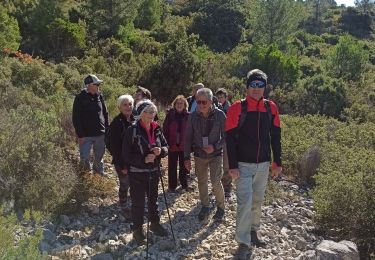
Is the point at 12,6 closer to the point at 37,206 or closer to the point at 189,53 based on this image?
the point at 189,53

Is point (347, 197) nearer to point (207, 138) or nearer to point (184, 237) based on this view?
point (207, 138)

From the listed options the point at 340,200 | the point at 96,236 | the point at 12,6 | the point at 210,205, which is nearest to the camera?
the point at 96,236

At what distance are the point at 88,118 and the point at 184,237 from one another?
89.0 inches

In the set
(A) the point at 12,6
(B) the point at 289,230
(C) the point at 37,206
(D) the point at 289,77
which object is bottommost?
(B) the point at 289,230

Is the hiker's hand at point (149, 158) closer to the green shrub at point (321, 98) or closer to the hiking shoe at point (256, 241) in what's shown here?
the hiking shoe at point (256, 241)

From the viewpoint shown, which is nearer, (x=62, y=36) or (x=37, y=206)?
(x=37, y=206)

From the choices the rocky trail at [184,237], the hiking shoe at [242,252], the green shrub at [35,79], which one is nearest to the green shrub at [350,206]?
the rocky trail at [184,237]

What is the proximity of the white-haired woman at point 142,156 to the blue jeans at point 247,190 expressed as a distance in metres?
0.95

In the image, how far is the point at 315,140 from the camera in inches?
375

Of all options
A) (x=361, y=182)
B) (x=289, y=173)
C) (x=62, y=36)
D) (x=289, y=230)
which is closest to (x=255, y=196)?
(x=289, y=230)

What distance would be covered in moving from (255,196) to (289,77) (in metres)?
20.4

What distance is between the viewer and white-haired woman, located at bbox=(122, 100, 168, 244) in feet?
15.7

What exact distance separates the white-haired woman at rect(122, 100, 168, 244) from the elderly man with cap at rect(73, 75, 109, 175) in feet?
5.32

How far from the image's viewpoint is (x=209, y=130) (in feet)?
18.1
